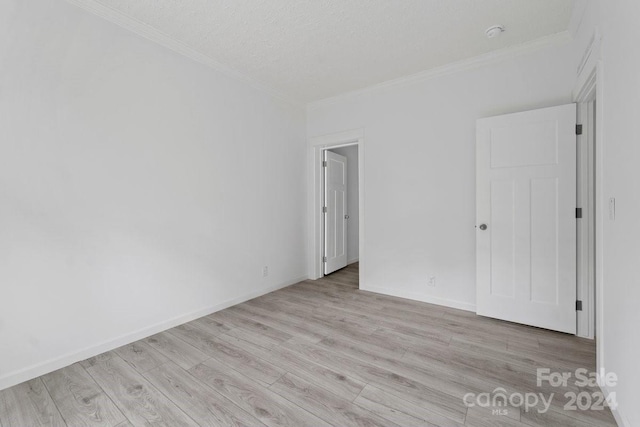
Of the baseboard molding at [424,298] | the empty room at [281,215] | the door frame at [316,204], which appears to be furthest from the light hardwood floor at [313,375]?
the door frame at [316,204]

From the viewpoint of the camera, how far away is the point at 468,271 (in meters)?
3.06

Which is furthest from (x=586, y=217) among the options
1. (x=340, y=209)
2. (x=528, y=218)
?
(x=340, y=209)

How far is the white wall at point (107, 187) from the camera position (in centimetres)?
188

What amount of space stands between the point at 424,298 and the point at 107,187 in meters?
3.38

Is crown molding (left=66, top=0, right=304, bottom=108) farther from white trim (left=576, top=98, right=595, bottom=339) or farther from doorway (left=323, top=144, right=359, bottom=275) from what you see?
white trim (left=576, top=98, right=595, bottom=339)

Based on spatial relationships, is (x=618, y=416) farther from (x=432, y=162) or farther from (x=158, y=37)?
(x=158, y=37)

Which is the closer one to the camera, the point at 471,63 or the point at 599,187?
the point at 599,187

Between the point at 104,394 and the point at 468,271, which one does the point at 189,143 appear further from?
the point at 468,271

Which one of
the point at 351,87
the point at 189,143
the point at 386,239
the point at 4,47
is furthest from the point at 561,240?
the point at 4,47

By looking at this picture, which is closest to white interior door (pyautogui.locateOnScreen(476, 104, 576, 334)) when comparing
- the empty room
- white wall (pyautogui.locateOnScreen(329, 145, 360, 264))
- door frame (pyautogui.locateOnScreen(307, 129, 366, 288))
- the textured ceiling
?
the empty room

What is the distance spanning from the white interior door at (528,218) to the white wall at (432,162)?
0.21m

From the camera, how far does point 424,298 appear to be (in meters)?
3.34

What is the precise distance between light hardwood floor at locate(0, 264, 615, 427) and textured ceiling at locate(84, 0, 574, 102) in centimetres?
271

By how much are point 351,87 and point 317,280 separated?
2.80 metres
